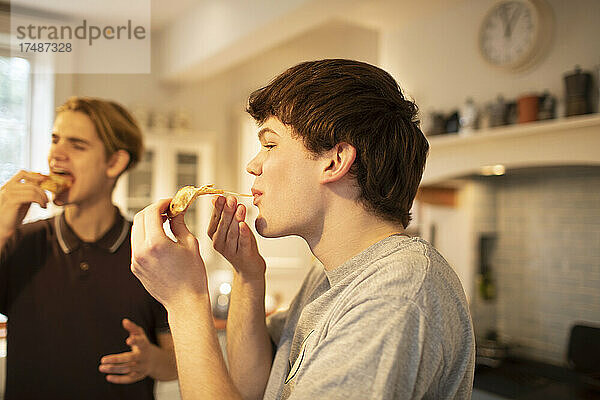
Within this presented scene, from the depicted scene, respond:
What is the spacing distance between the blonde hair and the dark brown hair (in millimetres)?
725

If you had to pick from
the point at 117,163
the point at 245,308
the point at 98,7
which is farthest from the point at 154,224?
the point at 98,7

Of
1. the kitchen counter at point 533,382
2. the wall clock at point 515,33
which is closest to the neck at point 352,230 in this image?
the kitchen counter at point 533,382

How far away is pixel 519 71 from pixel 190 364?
2172mm

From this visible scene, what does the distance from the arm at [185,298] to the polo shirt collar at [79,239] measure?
1.87 feet

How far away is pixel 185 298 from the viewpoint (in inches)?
33.6

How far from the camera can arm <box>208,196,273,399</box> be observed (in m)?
1.04

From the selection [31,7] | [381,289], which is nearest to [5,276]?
[381,289]

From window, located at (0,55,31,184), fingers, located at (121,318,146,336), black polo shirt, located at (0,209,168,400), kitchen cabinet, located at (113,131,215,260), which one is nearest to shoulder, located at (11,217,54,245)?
black polo shirt, located at (0,209,168,400)

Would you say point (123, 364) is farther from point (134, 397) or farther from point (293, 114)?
point (293, 114)

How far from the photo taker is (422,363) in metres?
0.67

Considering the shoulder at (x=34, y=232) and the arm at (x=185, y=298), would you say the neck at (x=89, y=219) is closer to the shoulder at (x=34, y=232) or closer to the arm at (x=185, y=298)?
the shoulder at (x=34, y=232)

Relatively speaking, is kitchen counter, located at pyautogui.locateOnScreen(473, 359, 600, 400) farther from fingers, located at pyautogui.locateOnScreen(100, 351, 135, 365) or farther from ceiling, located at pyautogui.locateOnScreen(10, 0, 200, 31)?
ceiling, located at pyautogui.locateOnScreen(10, 0, 200, 31)

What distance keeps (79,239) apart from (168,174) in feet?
8.50

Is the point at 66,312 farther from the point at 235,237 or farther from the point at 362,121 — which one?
the point at 362,121
